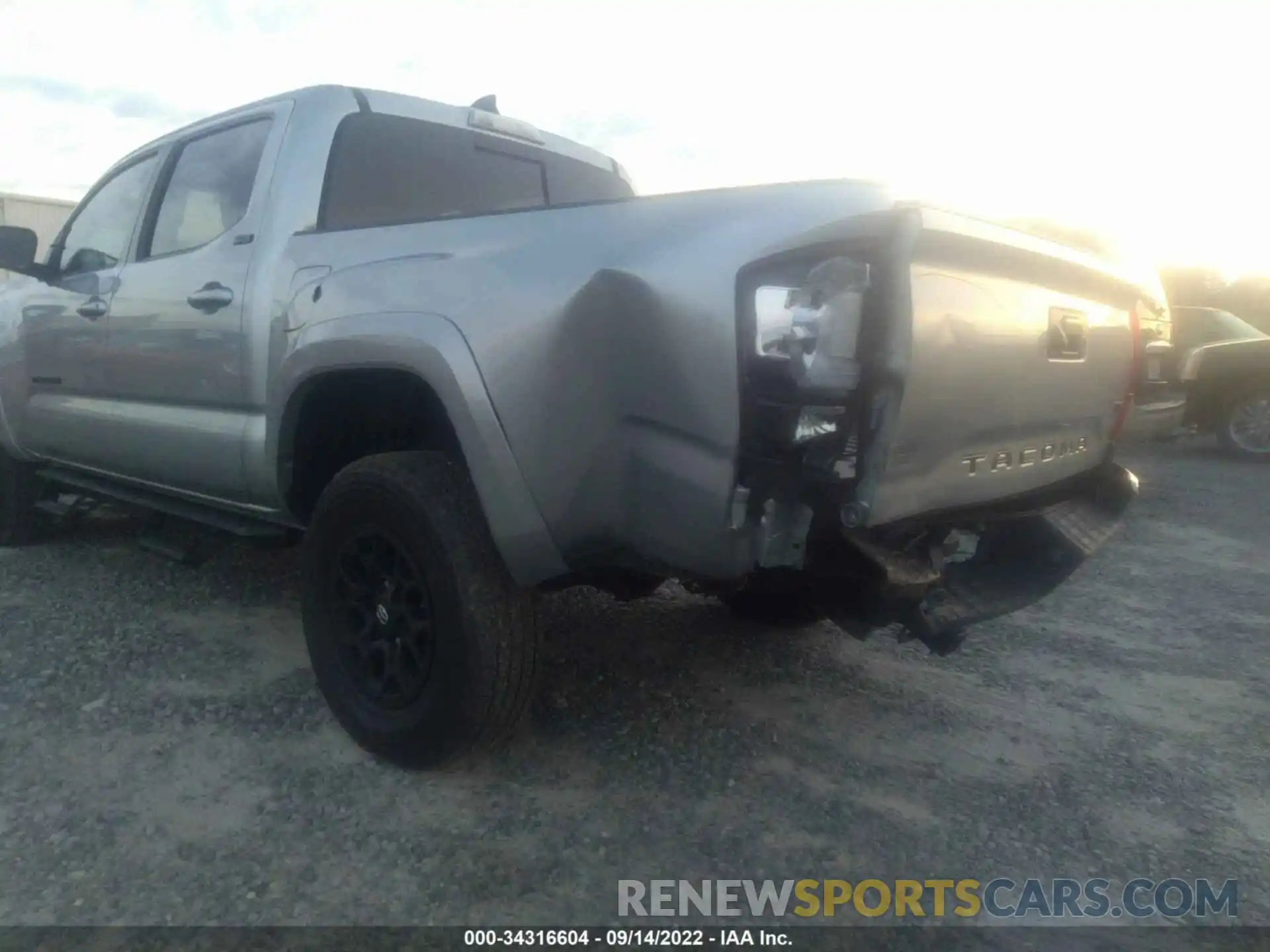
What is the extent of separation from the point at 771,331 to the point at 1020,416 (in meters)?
0.79

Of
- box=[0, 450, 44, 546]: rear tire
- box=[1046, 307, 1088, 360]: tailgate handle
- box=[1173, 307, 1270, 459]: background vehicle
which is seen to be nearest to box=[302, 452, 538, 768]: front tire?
box=[1046, 307, 1088, 360]: tailgate handle

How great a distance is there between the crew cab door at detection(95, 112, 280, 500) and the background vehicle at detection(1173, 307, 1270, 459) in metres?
8.75

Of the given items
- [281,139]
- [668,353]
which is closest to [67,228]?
[281,139]

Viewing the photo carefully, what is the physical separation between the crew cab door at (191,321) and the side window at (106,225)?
0.61 feet

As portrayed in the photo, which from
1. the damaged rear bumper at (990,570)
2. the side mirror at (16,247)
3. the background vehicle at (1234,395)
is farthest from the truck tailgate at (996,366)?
the background vehicle at (1234,395)

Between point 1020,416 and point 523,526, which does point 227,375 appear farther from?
point 1020,416

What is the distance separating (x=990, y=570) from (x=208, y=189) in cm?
306

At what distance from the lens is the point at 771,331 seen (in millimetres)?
1960

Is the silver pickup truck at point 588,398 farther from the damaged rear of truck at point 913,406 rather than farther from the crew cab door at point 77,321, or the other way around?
the crew cab door at point 77,321

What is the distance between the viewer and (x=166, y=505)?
381cm

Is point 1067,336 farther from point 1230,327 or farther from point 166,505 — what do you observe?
point 1230,327

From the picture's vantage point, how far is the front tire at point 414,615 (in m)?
2.42

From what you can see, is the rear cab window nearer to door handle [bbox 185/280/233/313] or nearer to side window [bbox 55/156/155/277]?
door handle [bbox 185/280/233/313]

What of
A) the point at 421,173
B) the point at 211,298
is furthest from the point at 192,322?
the point at 421,173
